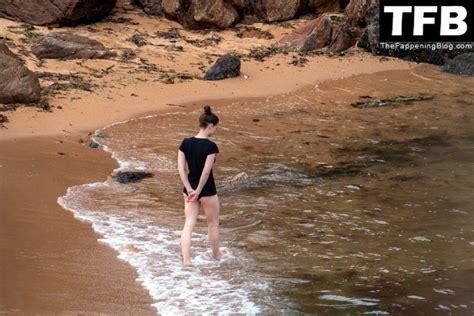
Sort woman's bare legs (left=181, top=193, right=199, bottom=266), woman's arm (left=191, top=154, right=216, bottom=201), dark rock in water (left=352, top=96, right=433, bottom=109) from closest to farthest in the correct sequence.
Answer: woman's arm (left=191, top=154, right=216, bottom=201) < woman's bare legs (left=181, top=193, right=199, bottom=266) < dark rock in water (left=352, top=96, right=433, bottom=109)

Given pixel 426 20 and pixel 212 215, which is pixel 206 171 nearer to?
pixel 212 215

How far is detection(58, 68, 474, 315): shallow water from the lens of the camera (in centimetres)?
625

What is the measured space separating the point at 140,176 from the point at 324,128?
456cm

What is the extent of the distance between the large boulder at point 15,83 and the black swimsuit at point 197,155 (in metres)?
6.75

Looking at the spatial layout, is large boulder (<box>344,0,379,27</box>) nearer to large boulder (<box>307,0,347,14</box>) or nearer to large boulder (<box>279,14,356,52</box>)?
large boulder (<box>279,14,356,52</box>)

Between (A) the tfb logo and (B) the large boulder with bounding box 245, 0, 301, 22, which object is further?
(B) the large boulder with bounding box 245, 0, 301, 22

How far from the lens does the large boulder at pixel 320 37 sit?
19.5 metres

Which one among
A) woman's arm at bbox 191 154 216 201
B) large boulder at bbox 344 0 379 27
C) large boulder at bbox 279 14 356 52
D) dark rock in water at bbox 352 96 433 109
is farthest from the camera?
large boulder at bbox 344 0 379 27

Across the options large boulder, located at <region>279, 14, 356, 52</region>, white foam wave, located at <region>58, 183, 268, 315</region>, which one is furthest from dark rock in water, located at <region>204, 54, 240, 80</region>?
white foam wave, located at <region>58, 183, 268, 315</region>

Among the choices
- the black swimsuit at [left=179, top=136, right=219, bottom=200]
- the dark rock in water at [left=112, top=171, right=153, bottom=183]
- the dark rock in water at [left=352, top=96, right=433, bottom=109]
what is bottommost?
the dark rock in water at [left=112, top=171, right=153, bottom=183]

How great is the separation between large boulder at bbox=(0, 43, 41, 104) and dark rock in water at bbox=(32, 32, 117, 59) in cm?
302

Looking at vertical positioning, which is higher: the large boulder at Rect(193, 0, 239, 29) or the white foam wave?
Result: the large boulder at Rect(193, 0, 239, 29)

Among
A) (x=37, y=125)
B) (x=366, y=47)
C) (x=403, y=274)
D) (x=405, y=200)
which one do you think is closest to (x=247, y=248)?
(x=403, y=274)

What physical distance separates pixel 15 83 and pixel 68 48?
12.2 feet
